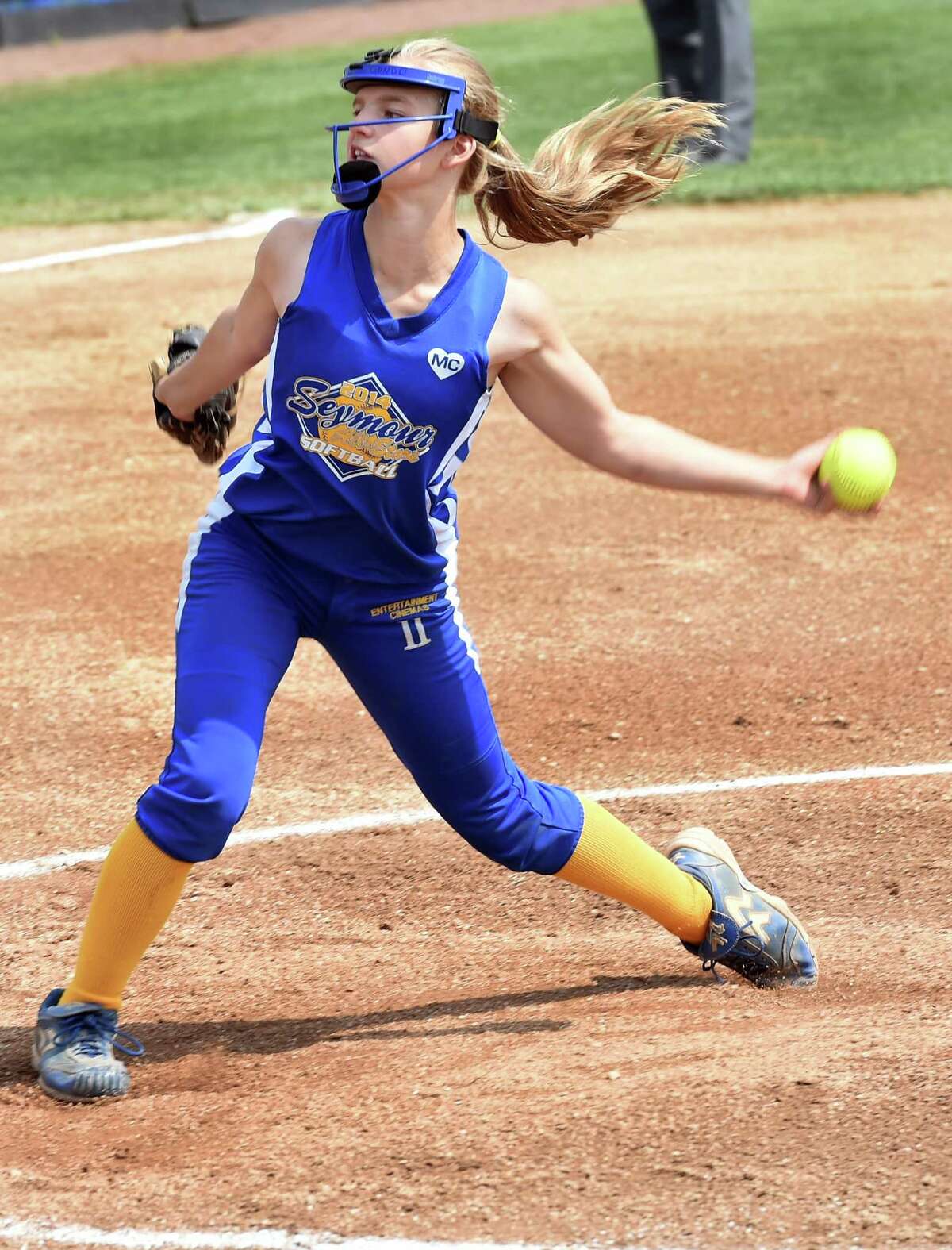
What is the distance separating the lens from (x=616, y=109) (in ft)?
13.9

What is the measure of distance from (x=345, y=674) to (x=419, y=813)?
146 cm

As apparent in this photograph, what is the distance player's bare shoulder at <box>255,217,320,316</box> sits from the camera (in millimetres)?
3721

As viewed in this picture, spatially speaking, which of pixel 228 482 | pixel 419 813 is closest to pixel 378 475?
pixel 228 482

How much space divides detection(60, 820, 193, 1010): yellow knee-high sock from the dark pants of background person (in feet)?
34.7

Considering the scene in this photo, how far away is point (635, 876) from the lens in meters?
4.15

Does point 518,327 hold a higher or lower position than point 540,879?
higher

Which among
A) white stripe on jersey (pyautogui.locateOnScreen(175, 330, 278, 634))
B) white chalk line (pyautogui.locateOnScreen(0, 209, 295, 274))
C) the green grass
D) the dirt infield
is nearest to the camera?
the dirt infield

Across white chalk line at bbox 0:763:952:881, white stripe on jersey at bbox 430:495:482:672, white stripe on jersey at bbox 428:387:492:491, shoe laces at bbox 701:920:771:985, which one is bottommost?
white chalk line at bbox 0:763:952:881

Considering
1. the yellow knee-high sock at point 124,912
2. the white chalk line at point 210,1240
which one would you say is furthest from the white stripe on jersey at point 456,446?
the white chalk line at point 210,1240

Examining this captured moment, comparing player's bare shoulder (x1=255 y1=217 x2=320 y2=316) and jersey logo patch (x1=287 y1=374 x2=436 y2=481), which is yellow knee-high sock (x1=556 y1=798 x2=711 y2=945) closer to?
jersey logo patch (x1=287 y1=374 x2=436 y2=481)

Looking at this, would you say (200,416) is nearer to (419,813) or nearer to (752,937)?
(419,813)

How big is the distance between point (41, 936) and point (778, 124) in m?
12.9

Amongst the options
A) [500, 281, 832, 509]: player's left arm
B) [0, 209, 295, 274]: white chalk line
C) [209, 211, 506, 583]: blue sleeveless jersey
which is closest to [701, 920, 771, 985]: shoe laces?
[500, 281, 832, 509]: player's left arm

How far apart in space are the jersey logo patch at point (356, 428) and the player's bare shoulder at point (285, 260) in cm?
19
